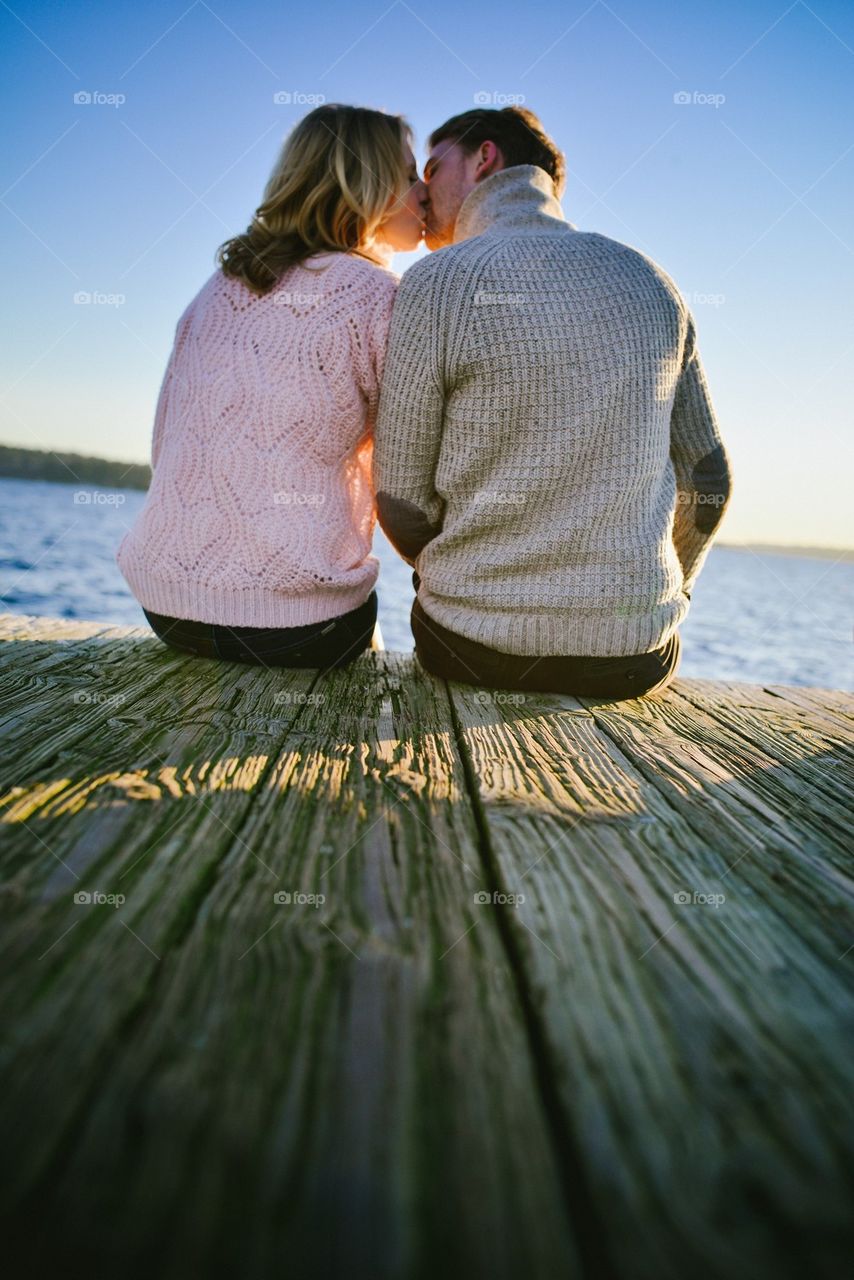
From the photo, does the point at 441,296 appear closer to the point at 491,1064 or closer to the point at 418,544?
the point at 418,544

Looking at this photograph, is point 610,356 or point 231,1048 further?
point 610,356

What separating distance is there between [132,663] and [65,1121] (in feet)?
3.97

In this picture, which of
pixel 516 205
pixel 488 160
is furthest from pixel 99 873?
pixel 488 160

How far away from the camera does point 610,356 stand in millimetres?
1364

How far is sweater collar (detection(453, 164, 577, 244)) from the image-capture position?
158cm

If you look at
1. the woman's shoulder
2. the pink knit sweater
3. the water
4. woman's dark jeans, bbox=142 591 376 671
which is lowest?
the water

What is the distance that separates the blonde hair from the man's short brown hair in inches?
9.2

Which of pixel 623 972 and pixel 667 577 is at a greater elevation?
pixel 667 577

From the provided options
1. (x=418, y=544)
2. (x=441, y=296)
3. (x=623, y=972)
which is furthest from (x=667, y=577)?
(x=623, y=972)

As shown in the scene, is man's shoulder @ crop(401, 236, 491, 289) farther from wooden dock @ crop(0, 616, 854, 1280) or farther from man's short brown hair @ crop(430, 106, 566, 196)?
wooden dock @ crop(0, 616, 854, 1280)

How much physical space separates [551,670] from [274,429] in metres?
0.78

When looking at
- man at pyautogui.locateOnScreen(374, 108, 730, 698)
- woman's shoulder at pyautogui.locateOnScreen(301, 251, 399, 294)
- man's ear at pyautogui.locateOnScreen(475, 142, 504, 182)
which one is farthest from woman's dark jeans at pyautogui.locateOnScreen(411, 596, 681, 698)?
man's ear at pyautogui.locateOnScreen(475, 142, 504, 182)

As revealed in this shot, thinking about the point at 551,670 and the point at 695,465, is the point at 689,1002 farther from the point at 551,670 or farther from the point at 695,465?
the point at 695,465

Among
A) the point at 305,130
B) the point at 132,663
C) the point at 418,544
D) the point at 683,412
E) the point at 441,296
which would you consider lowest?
the point at 132,663
